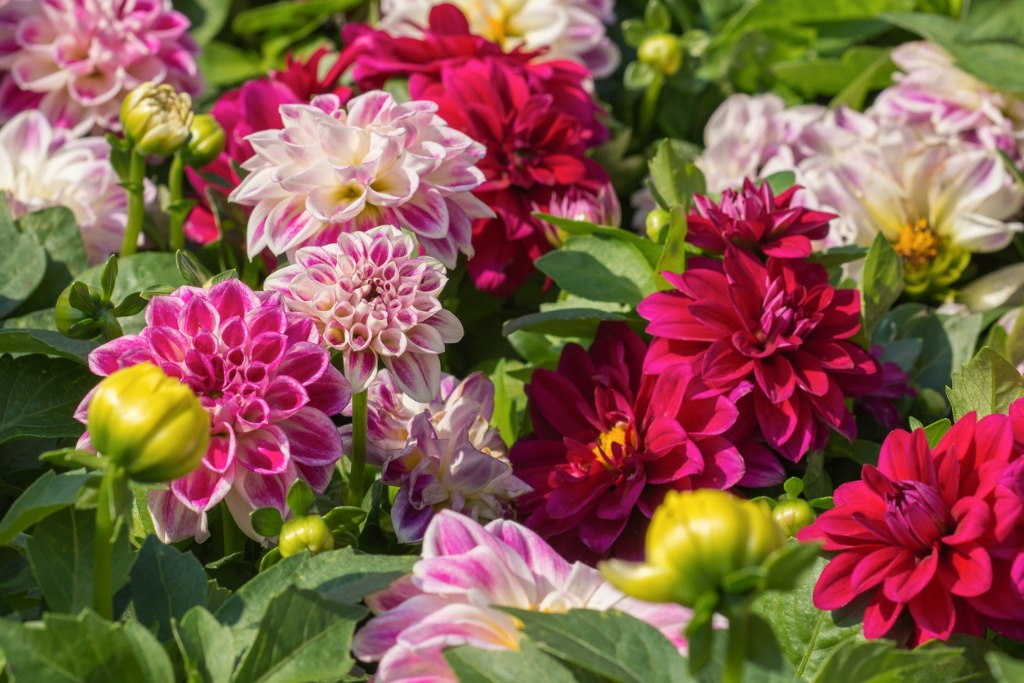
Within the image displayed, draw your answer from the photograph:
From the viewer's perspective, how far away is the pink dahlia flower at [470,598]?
0.49 metres

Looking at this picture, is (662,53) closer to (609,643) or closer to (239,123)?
(239,123)

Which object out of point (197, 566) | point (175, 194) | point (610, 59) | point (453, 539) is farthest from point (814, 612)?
point (610, 59)

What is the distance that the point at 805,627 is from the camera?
604 millimetres

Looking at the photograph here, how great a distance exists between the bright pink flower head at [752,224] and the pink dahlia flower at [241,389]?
0.90 ft

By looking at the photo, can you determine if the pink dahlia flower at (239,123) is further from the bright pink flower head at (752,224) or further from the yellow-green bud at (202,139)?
the bright pink flower head at (752,224)

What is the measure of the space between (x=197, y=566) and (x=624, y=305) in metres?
0.38

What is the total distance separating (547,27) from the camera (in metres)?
1.07

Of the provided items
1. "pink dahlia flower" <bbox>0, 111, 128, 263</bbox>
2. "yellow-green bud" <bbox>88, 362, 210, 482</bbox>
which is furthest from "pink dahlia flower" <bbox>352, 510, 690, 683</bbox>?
"pink dahlia flower" <bbox>0, 111, 128, 263</bbox>

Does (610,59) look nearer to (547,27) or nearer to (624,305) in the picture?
(547,27)

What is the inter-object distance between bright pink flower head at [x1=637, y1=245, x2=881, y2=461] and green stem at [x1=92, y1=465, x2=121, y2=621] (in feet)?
1.06

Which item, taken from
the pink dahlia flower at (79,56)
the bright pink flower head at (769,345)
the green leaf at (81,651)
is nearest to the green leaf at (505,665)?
the green leaf at (81,651)

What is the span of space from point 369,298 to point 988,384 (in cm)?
36

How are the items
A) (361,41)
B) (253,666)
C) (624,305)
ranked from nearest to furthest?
(253,666)
(624,305)
(361,41)

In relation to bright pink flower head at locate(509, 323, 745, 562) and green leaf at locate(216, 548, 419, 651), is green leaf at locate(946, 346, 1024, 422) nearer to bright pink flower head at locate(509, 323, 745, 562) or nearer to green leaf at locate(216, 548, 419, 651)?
bright pink flower head at locate(509, 323, 745, 562)
